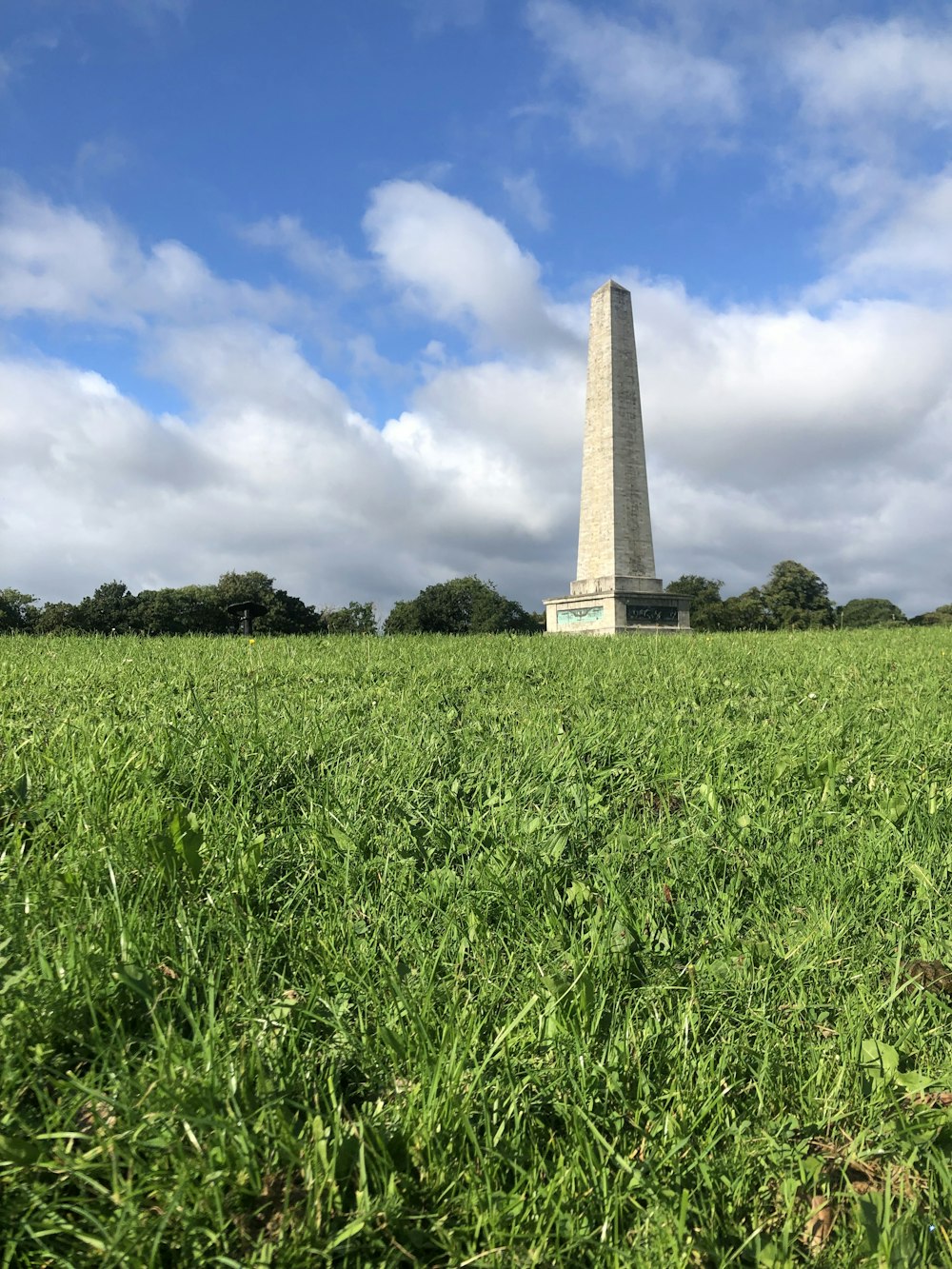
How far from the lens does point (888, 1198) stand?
174cm

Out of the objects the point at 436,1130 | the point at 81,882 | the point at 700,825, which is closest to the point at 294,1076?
the point at 436,1130

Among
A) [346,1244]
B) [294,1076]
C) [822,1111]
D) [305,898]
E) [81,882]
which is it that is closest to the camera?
[346,1244]

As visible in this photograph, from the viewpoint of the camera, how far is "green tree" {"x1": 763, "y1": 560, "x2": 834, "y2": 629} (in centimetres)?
6562

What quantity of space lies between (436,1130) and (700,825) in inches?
89.9

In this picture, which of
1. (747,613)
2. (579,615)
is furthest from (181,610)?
(747,613)

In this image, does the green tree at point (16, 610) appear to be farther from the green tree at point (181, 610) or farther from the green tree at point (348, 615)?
the green tree at point (348, 615)

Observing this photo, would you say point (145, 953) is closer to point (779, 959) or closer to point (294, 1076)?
point (294, 1076)

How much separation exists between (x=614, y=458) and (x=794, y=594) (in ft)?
159

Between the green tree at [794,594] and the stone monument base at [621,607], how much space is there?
4486 centimetres

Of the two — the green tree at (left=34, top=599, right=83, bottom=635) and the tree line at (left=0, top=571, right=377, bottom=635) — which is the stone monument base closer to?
the tree line at (left=0, top=571, right=377, bottom=635)

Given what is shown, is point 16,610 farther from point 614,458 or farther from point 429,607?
point 614,458

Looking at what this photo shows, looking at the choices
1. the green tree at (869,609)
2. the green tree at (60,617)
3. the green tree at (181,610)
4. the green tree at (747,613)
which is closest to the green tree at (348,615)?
the green tree at (181,610)

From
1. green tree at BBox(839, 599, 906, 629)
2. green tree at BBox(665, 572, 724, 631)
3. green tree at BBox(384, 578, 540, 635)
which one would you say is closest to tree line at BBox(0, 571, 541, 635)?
green tree at BBox(384, 578, 540, 635)

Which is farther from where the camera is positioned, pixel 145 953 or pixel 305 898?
pixel 305 898
